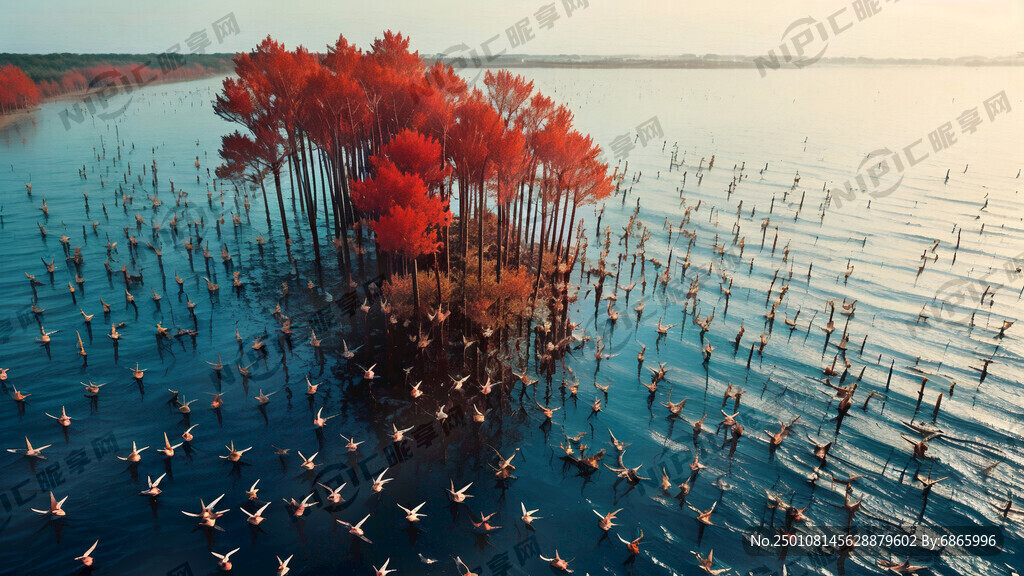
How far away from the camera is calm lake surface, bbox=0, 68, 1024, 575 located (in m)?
16.6

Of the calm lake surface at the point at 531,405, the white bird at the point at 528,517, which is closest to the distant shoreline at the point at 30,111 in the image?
the calm lake surface at the point at 531,405

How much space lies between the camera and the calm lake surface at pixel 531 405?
16.6 m

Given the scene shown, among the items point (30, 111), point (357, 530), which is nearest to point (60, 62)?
point (30, 111)

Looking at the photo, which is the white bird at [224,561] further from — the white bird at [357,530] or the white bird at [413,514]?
the white bird at [413,514]

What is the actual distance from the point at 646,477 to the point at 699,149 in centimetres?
6798

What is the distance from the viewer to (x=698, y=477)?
64.2ft

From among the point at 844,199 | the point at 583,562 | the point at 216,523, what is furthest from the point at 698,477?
the point at 844,199

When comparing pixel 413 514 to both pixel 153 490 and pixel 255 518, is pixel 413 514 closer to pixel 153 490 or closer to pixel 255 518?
pixel 255 518

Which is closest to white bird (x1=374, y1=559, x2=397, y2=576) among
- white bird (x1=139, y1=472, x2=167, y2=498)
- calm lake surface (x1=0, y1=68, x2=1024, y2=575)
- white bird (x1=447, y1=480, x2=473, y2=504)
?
calm lake surface (x1=0, y1=68, x2=1024, y2=575)

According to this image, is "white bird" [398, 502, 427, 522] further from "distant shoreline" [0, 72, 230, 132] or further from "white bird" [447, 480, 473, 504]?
"distant shoreline" [0, 72, 230, 132]

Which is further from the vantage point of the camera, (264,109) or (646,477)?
(264,109)

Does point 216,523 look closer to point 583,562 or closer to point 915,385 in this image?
point 583,562

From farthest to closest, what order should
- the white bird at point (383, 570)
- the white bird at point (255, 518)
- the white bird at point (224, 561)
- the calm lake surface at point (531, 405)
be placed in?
the calm lake surface at point (531, 405)
the white bird at point (255, 518)
the white bird at point (224, 561)
the white bird at point (383, 570)

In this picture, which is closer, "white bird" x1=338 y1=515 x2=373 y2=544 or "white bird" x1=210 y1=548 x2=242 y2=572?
"white bird" x1=210 y1=548 x2=242 y2=572
